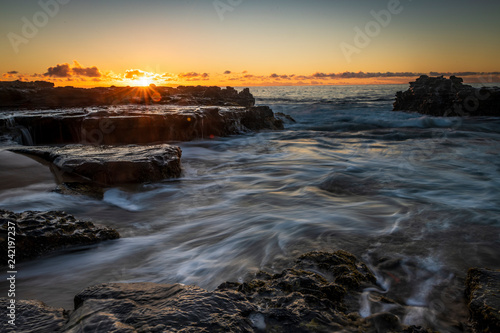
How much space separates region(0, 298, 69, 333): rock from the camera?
1.67 m

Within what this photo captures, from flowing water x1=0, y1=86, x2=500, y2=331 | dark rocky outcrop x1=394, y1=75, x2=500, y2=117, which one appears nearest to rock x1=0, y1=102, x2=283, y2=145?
flowing water x1=0, y1=86, x2=500, y2=331

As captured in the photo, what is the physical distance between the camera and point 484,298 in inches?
85.7

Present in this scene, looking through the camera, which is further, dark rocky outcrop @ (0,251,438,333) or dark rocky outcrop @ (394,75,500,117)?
dark rocky outcrop @ (394,75,500,117)

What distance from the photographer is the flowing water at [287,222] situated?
119 inches

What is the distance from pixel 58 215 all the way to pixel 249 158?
266 inches

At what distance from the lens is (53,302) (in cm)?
271

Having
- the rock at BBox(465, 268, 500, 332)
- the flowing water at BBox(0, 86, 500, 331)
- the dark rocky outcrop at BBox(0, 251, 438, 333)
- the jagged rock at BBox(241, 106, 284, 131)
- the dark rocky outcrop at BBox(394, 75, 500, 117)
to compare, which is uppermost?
the dark rocky outcrop at BBox(394, 75, 500, 117)

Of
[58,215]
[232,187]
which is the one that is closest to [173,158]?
[232,187]

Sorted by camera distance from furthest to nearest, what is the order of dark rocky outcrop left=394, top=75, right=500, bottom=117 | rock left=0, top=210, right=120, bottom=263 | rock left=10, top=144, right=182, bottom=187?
dark rocky outcrop left=394, top=75, right=500, bottom=117, rock left=10, top=144, right=182, bottom=187, rock left=0, top=210, right=120, bottom=263

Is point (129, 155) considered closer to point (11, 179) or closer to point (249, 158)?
point (11, 179)

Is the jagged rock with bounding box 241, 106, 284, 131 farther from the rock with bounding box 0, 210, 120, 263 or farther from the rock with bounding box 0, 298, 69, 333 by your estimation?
the rock with bounding box 0, 298, 69, 333

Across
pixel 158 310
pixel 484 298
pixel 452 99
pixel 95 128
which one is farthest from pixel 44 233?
pixel 452 99

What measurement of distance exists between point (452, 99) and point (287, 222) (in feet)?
73.0

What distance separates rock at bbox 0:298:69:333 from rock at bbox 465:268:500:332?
2679 millimetres
